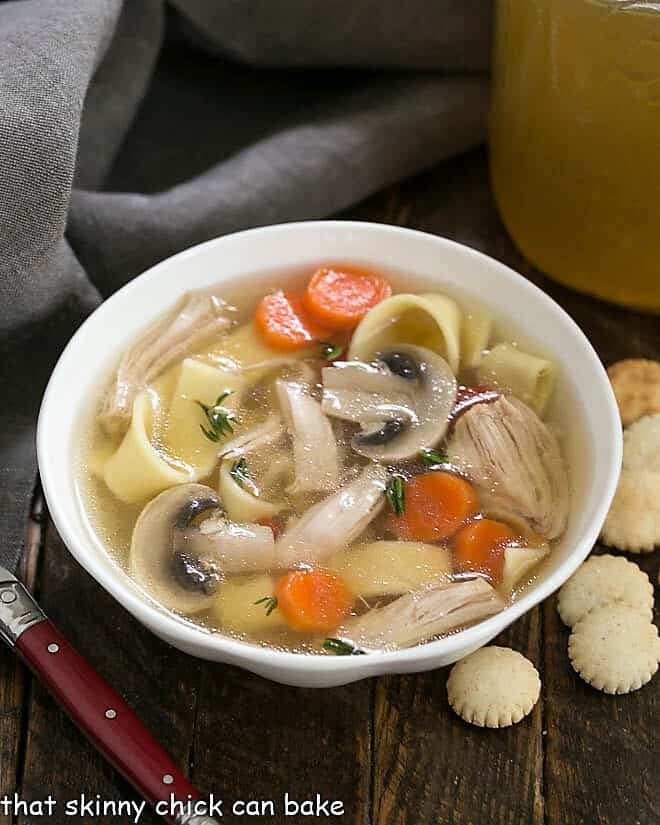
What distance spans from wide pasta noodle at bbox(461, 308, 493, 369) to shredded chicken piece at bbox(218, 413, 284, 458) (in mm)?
422

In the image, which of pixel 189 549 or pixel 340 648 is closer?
pixel 340 648

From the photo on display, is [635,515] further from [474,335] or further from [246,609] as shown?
[246,609]

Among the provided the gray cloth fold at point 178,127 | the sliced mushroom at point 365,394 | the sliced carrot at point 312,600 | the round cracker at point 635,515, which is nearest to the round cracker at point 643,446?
the round cracker at point 635,515

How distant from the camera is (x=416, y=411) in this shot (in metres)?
2.19

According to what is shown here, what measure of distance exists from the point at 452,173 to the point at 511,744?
1619 mm

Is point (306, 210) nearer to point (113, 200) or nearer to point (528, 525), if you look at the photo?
point (113, 200)

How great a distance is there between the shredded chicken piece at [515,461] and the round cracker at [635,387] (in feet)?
1.01

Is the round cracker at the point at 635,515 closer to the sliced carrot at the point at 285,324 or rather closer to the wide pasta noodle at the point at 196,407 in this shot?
the sliced carrot at the point at 285,324

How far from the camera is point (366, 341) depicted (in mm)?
2309

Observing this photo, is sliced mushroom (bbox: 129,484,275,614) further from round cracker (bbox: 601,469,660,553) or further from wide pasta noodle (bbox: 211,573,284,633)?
round cracker (bbox: 601,469,660,553)

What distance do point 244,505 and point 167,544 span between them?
0.16 metres

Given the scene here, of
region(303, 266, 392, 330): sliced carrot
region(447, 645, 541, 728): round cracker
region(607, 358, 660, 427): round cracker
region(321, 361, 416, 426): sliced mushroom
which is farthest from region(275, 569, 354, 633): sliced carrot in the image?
region(607, 358, 660, 427): round cracker

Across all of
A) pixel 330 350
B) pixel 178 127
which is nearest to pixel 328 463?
Result: pixel 330 350

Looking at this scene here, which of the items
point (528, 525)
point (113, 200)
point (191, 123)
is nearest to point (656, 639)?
point (528, 525)
